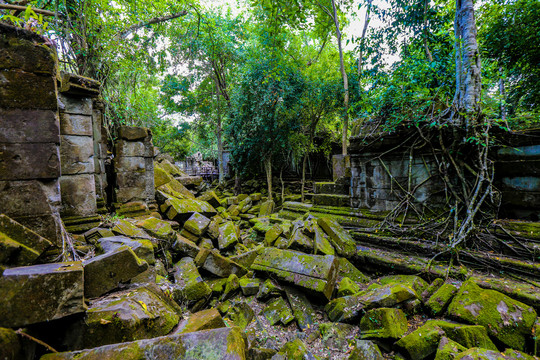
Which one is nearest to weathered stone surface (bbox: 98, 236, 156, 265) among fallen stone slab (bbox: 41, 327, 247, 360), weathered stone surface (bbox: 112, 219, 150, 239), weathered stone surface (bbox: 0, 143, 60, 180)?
weathered stone surface (bbox: 112, 219, 150, 239)

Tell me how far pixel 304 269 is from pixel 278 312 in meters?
0.64

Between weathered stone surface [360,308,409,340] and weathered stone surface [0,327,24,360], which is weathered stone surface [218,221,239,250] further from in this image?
weathered stone surface [0,327,24,360]

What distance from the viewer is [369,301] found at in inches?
97.5

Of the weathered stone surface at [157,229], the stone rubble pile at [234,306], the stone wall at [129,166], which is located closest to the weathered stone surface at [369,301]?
the stone rubble pile at [234,306]

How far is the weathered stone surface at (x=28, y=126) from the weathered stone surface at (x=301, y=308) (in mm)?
3206

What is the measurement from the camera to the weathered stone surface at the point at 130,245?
2475 mm

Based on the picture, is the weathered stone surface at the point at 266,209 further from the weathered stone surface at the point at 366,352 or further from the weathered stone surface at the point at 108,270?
the weathered stone surface at the point at 108,270

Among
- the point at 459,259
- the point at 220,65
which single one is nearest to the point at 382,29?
the point at 459,259

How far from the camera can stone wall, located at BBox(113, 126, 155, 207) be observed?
4797 millimetres

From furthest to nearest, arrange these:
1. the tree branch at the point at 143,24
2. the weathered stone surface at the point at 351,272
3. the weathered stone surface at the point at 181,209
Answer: the tree branch at the point at 143,24
the weathered stone surface at the point at 181,209
the weathered stone surface at the point at 351,272

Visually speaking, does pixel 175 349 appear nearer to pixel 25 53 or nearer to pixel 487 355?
pixel 487 355

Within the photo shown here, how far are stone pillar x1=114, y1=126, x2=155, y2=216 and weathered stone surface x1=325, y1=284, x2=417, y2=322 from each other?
4286mm

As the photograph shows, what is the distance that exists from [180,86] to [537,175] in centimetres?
1319

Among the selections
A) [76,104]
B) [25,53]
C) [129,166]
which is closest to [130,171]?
[129,166]
